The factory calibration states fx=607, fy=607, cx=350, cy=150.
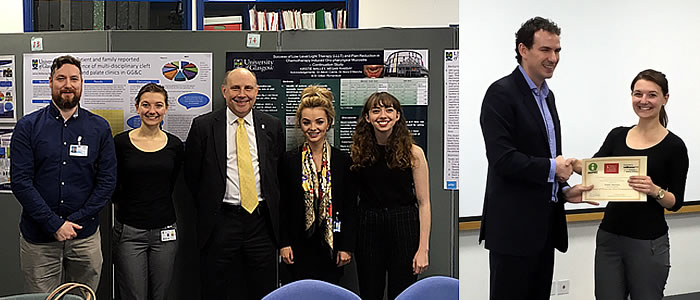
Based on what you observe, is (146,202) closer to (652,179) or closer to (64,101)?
(64,101)

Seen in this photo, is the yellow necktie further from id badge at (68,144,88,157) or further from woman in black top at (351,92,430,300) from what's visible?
id badge at (68,144,88,157)

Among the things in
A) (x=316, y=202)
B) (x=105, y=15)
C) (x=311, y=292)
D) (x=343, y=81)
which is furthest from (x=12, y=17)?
(x=311, y=292)

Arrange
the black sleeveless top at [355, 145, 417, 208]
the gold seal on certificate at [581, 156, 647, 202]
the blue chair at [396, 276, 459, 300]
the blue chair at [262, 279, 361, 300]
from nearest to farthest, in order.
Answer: the gold seal on certificate at [581, 156, 647, 202], the blue chair at [396, 276, 459, 300], the blue chair at [262, 279, 361, 300], the black sleeveless top at [355, 145, 417, 208]

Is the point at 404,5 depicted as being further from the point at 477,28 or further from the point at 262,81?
the point at 477,28

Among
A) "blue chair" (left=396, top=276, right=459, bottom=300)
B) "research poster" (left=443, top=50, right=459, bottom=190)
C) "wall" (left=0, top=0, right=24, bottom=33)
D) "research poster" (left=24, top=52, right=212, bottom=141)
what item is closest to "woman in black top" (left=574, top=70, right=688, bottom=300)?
"blue chair" (left=396, top=276, right=459, bottom=300)

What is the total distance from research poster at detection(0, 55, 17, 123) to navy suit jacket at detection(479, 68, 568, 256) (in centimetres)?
287

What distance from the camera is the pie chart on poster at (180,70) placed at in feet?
8.64

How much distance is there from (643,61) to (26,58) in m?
2.93

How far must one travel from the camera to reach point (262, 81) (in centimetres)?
258

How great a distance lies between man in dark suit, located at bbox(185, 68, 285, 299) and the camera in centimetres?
235

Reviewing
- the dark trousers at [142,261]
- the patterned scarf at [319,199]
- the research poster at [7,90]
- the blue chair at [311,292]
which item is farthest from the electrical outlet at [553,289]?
the research poster at [7,90]

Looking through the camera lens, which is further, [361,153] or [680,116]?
[361,153]

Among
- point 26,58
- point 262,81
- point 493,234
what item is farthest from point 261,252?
point 493,234

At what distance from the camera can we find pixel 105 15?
3688 millimetres
